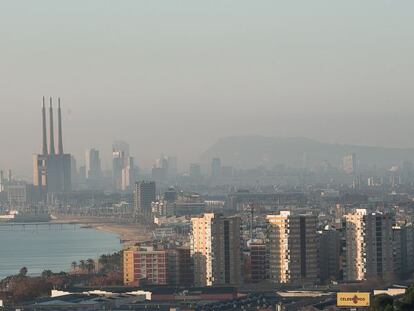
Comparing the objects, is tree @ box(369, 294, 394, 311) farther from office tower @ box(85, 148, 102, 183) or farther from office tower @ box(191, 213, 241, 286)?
office tower @ box(85, 148, 102, 183)

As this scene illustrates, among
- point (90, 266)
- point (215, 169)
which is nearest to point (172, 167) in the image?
point (215, 169)

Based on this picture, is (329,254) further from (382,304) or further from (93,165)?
(93,165)

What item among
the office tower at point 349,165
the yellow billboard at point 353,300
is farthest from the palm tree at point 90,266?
the office tower at point 349,165

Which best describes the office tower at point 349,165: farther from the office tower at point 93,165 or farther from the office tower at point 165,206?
the office tower at point 165,206

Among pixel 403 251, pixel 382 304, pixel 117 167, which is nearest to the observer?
pixel 382 304

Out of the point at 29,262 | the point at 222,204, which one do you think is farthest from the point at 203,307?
the point at 222,204

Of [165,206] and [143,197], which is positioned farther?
[143,197]
